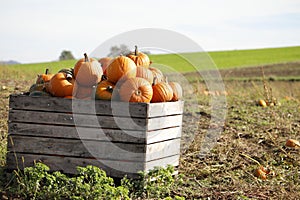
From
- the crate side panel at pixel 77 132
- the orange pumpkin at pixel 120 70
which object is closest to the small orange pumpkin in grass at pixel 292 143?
the crate side panel at pixel 77 132

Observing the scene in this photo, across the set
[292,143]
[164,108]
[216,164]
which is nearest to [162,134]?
[164,108]

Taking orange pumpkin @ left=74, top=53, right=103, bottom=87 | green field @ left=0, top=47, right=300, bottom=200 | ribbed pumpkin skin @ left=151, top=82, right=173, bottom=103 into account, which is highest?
orange pumpkin @ left=74, top=53, right=103, bottom=87

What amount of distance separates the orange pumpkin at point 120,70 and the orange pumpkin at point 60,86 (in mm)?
389

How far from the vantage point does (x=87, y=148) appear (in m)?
4.00

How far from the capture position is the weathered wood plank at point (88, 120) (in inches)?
152

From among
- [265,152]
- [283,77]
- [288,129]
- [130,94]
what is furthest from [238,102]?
[283,77]

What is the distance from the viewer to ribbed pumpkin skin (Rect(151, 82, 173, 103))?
419 centimetres

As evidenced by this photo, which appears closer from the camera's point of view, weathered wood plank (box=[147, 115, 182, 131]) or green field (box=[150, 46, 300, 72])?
weathered wood plank (box=[147, 115, 182, 131])

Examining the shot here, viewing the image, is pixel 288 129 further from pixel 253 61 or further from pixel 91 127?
pixel 253 61

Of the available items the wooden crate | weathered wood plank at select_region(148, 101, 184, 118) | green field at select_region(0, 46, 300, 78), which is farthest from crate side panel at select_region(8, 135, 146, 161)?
green field at select_region(0, 46, 300, 78)

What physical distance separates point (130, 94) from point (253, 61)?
3497 centimetres

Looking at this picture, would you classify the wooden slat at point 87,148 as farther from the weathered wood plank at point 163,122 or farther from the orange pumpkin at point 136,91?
the orange pumpkin at point 136,91

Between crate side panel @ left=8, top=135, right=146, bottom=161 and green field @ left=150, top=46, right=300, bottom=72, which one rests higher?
green field @ left=150, top=46, right=300, bottom=72

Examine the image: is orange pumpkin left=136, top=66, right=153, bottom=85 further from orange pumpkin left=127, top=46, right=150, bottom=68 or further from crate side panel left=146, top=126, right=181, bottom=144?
crate side panel left=146, top=126, right=181, bottom=144
